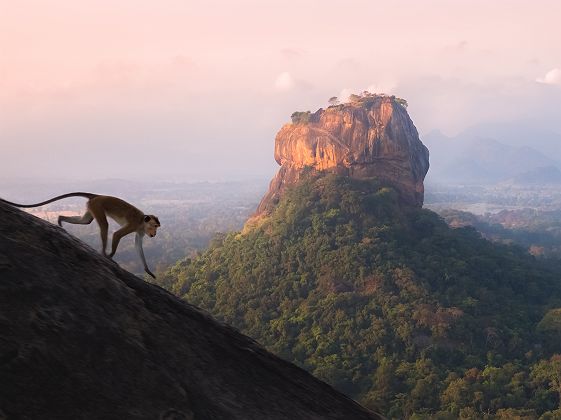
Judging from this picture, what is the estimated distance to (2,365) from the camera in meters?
4.98

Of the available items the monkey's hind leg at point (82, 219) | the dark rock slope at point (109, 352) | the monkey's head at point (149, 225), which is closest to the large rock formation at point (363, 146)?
the monkey's head at point (149, 225)

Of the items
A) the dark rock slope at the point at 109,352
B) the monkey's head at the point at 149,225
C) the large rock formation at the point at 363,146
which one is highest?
the large rock formation at the point at 363,146

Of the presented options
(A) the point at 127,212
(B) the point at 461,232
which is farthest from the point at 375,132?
(A) the point at 127,212

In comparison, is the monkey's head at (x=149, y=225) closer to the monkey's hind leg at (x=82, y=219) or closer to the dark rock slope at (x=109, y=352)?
the monkey's hind leg at (x=82, y=219)

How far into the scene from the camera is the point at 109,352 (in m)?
5.82

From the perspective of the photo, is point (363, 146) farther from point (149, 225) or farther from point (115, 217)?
point (115, 217)

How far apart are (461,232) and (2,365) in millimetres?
92004

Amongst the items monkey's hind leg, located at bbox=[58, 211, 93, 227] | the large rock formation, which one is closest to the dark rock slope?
monkey's hind leg, located at bbox=[58, 211, 93, 227]

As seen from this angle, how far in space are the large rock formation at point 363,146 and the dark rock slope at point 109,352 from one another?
74.2 m

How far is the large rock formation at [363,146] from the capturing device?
264ft

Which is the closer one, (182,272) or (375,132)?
(182,272)

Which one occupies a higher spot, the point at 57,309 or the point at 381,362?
the point at 57,309

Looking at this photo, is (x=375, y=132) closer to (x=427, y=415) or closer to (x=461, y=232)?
(x=461, y=232)

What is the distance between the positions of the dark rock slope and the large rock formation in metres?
74.2
